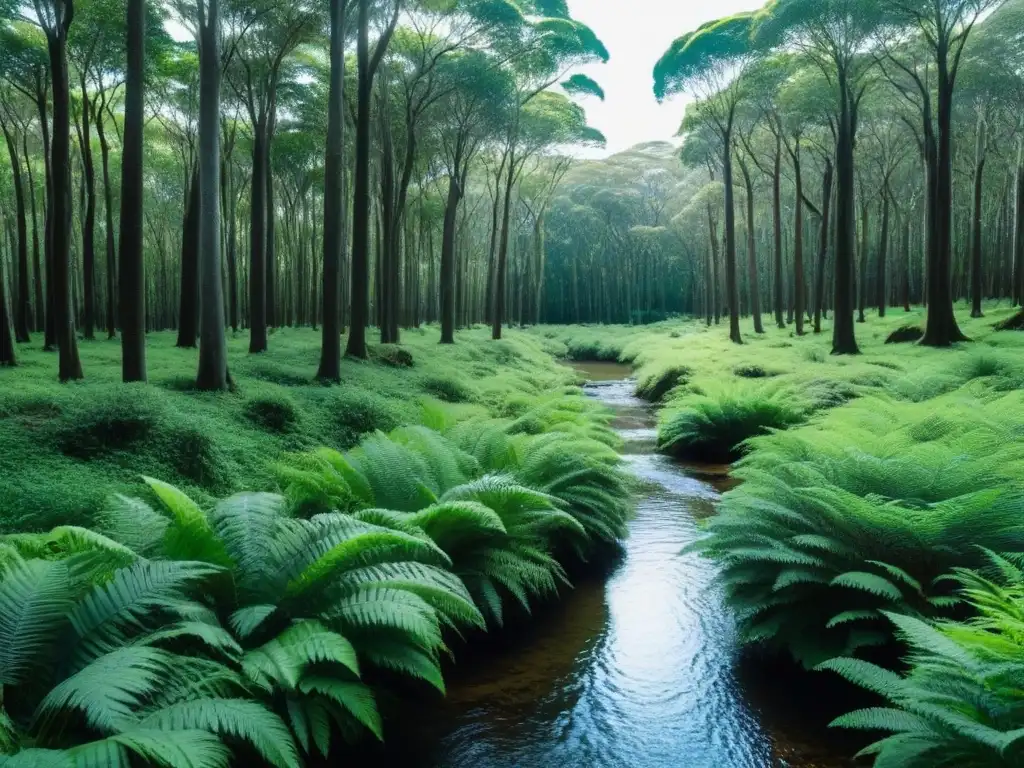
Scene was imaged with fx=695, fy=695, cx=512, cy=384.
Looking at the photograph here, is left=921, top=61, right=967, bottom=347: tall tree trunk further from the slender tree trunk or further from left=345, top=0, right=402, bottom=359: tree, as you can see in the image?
the slender tree trunk

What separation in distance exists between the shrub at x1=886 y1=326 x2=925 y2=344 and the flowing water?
16287 millimetres

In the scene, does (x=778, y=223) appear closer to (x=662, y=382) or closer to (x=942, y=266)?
(x=942, y=266)

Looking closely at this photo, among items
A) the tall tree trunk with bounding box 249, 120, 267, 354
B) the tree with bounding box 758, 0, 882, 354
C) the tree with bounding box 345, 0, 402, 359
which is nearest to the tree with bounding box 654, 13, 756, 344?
the tree with bounding box 758, 0, 882, 354

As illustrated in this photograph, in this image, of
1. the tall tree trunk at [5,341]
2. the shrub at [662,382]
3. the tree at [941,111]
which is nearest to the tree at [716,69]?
the tree at [941,111]

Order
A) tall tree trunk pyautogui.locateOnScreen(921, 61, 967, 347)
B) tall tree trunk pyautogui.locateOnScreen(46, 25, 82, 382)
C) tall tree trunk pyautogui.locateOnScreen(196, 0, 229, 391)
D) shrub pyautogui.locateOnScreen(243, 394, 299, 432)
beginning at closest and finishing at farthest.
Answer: shrub pyautogui.locateOnScreen(243, 394, 299, 432) < tall tree trunk pyautogui.locateOnScreen(196, 0, 229, 391) < tall tree trunk pyautogui.locateOnScreen(46, 25, 82, 382) < tall tree trunk pyautogui.locateOnScreen(921, 61, 967, 347)

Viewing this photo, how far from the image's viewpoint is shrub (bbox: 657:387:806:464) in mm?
11062

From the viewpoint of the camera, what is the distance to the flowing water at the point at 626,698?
350 centimetres

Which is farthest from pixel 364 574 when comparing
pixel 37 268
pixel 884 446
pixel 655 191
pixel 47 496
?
pixel 655 191

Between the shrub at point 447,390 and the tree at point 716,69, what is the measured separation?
14.0 metres

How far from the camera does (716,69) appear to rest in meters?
23.1

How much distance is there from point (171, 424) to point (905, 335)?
1936 centimetres

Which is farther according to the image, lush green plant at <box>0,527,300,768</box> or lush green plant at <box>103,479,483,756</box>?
lush green plant at <box>103,479,483,756</box>

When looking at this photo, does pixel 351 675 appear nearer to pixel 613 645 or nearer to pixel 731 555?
pixel 613 645

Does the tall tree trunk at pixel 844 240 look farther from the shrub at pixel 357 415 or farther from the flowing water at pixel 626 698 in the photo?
the flowing water at pixel 626 698
